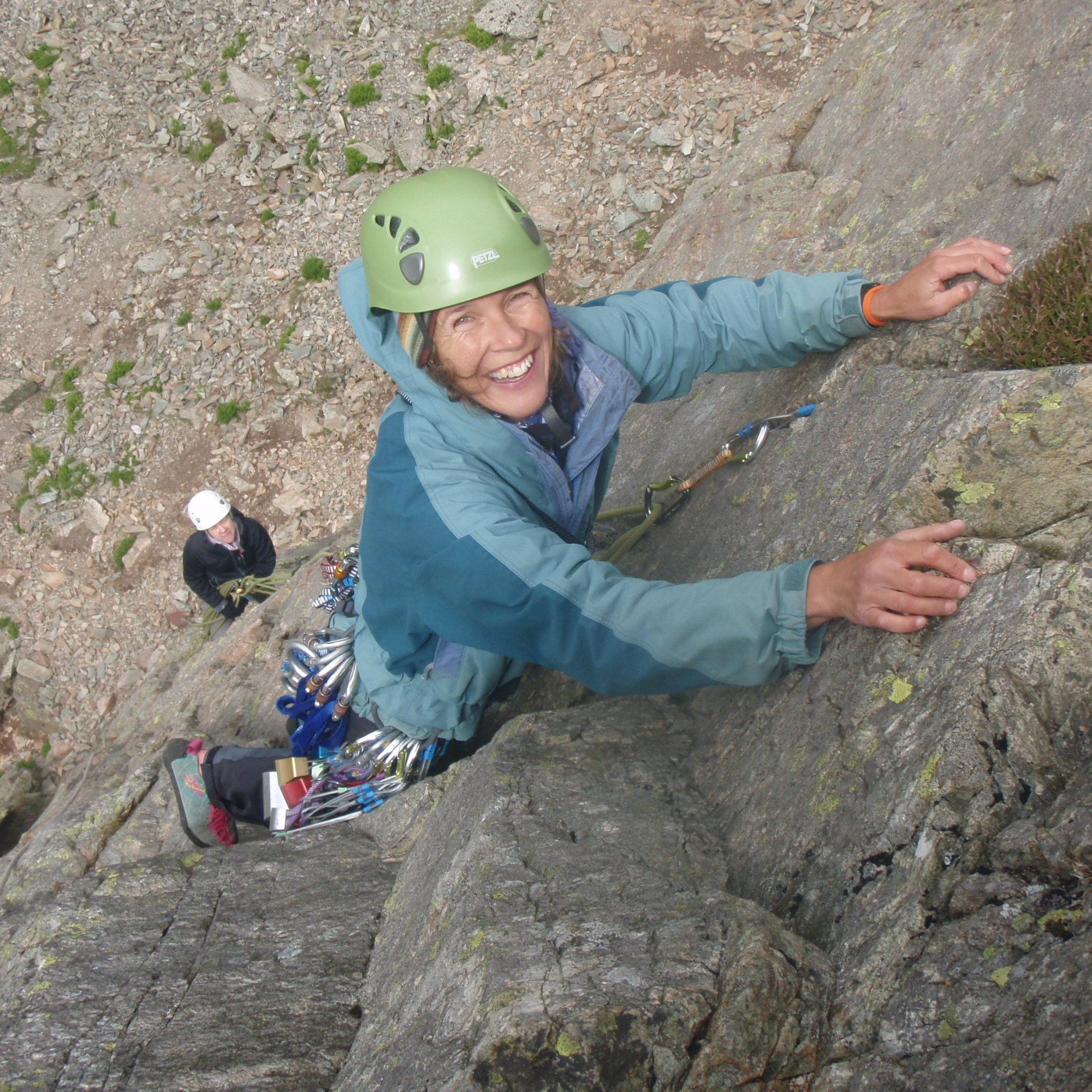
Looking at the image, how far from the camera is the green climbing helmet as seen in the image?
4574 millimetres

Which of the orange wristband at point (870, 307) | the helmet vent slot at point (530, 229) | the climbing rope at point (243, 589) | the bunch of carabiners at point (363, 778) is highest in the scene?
the helmet vent slot at point (530, 229)

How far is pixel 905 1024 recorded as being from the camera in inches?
93.8

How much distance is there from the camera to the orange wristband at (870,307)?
16.1ft

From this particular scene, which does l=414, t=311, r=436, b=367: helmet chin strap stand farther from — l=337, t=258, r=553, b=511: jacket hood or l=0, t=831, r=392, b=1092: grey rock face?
l=0, t=831, r=392, b=1092: grey rock face

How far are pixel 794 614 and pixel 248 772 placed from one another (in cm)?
433

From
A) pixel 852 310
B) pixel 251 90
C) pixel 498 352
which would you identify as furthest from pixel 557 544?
pixel 251 90

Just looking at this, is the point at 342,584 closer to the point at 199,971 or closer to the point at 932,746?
the point at 199,971

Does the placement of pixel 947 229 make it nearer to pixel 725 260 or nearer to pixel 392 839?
pixel 725 260

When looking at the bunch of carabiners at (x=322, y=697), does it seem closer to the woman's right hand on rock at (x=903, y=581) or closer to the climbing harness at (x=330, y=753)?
the climbing harness at (x=330, y=753)

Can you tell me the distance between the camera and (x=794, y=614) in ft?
11.5

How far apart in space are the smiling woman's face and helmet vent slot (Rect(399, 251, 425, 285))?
21cm

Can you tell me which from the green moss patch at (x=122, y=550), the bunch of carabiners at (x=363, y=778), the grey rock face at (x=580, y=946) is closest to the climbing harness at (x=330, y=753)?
the bunch of carabiners at (x=363, y=778)

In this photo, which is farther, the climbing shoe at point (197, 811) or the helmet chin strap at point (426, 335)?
the climbing shoe at point (197, 811)

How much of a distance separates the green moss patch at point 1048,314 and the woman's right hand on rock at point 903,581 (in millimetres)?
1188
